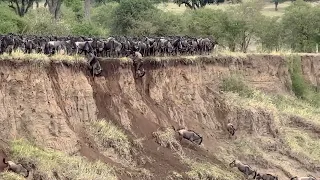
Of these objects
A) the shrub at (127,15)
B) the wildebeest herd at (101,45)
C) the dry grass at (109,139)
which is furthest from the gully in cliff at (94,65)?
the shrub at (127,15)

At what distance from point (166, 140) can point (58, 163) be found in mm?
5879

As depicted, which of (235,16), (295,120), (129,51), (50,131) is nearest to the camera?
(50,131)

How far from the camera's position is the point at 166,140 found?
26.5 meters

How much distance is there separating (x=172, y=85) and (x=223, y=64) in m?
4.89

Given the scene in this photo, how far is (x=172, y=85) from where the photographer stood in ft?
98.9

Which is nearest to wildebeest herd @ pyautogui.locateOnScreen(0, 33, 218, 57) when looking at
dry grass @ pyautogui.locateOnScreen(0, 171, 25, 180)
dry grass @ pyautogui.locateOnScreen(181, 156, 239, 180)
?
dry grass @ pyautogui.locateOnScreen(181, 156, 239, 180)

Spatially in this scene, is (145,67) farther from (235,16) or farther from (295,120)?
(235,16)

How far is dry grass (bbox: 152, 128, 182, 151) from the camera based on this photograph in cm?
2639

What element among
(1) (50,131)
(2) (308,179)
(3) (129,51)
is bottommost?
(2) (308,179)

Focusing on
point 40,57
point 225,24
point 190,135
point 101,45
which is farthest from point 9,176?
point 225,24

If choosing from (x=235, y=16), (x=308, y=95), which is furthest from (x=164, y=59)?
(x=235, y=16)

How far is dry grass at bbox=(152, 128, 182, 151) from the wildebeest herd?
3716 mm

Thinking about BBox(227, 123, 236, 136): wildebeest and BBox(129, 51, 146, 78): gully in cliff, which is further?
BBox(227, 123, 236, 136): wildebeest

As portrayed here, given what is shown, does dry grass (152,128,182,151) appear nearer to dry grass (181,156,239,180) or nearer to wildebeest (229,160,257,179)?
dry grass (181,156,239,180)
